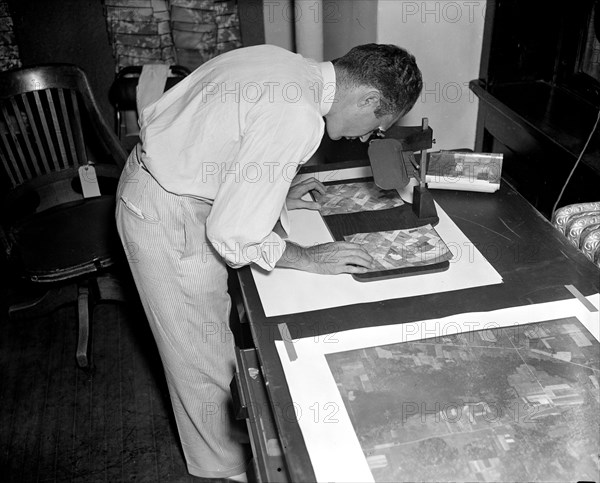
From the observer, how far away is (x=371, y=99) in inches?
66.4

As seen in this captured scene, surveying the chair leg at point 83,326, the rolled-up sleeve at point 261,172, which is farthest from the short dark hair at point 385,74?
the chair leg at point 83,326

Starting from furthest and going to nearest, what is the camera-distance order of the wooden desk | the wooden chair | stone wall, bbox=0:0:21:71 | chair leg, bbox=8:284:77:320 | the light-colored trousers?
1. stone wall, bbox=0:0:21:71
2. chair leg, bbox=8:284:77:320
3. the wooden chair
4. the light-colored trousers
5. the wooden desk

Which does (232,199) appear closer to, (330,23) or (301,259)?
(301,259)

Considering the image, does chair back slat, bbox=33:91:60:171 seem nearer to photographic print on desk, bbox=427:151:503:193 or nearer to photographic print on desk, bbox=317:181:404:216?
photographic print on desk, bbox=317:181:404:216

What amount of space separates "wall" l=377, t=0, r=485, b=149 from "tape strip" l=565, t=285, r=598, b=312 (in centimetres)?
152

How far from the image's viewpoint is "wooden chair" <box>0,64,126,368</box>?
8.50ft

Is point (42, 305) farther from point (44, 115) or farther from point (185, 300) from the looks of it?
point (185, 300)

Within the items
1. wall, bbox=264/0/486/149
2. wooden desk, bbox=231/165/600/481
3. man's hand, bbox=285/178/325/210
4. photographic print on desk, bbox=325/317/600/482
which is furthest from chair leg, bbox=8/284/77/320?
photographic print on desk, bbox=325/317/600/482

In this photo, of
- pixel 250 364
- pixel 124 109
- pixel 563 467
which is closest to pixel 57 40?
pixel 124 109

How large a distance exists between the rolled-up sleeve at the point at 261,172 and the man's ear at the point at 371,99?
17 centimetres

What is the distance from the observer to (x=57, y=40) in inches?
145

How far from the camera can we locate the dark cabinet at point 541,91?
2420 millimetres

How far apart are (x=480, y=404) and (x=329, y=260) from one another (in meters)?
0.54

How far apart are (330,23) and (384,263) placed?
2.16 metres
